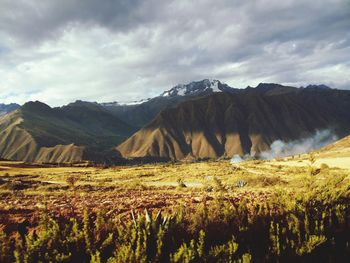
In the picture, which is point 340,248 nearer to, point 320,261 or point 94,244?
point 320,261

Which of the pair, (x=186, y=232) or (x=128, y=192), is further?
(x=128, y=192)

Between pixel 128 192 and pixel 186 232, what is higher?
pixel 128 192

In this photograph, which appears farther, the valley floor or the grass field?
the valley floor

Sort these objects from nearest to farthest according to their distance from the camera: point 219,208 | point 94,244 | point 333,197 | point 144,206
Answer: point 94,244 → point 219,208 → point 144,206 → point 333,197

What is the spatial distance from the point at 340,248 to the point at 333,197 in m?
3.19

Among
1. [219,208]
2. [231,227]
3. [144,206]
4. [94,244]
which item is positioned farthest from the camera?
[144,206]

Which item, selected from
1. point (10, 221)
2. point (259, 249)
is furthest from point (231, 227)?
point (10, 221)

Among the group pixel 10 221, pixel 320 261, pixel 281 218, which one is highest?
pixel 10 221

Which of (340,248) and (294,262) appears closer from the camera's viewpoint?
(294,262)

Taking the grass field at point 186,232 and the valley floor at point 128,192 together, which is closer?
the grass field at point 186,232

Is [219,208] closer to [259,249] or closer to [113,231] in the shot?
[259,249]

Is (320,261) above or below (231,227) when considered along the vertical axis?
below

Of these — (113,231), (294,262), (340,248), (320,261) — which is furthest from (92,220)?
(340,248)

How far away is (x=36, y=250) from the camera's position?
9.95 meters
